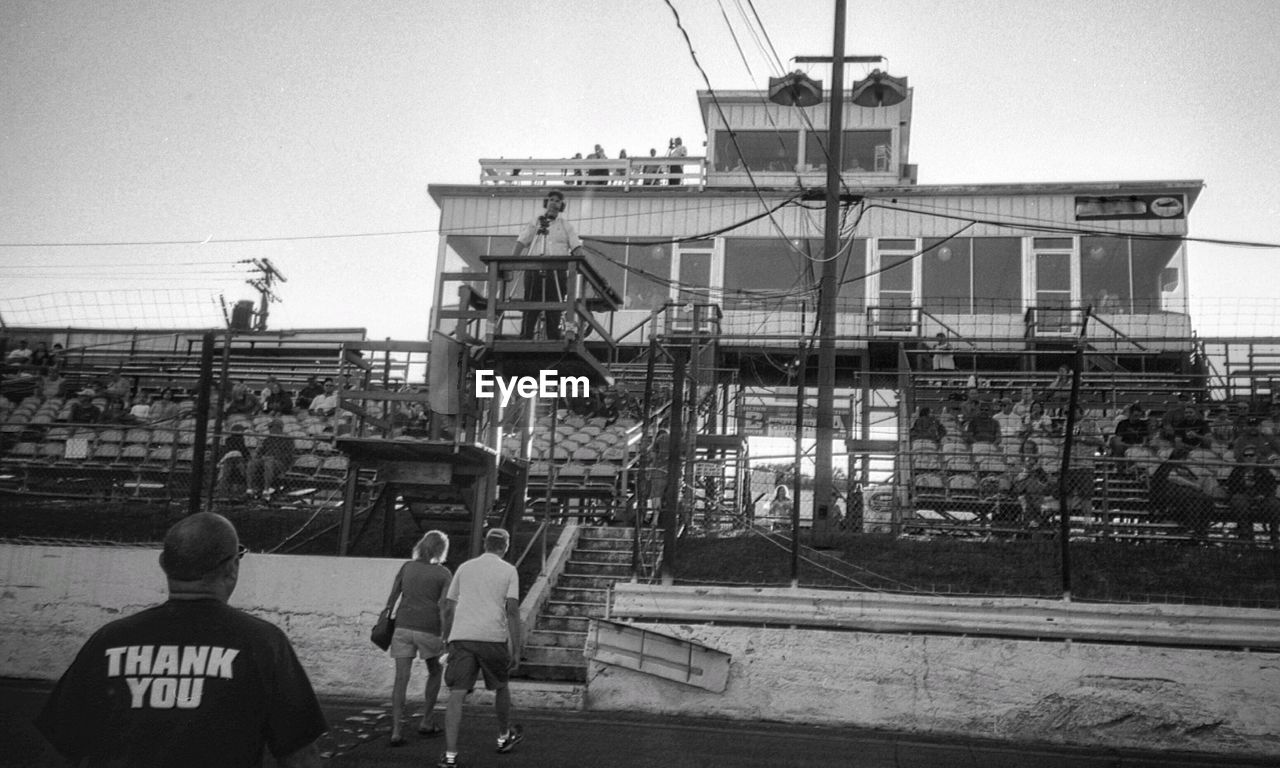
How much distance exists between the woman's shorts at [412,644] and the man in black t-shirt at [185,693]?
17.2 ft

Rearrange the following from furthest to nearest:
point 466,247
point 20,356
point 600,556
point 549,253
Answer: point 466,247, point 20,356, point 600,556, point 549,253

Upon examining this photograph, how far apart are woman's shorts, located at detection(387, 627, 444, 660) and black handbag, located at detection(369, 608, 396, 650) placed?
0.05 meters

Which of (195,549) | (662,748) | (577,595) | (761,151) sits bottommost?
(662,748)

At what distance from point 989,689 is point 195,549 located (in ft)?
24.2

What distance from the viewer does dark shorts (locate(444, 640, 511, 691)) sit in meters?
7.45

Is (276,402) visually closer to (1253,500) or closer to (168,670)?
(1253,500)

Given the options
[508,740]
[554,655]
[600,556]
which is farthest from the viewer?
[600,556]

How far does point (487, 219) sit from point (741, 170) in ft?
20.2

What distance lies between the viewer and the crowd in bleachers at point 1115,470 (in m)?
10.5

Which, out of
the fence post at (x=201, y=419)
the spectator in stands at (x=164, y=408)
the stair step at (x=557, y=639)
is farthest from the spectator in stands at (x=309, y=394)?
the stair step at (x=557, y=639)

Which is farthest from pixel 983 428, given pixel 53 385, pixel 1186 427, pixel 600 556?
pixel 53 385

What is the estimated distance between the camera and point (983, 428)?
1482cm

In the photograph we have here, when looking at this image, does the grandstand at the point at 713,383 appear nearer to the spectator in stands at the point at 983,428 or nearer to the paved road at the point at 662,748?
the spectator in stands at the point at 983,428

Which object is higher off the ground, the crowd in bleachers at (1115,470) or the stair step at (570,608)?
the crowd in bleachers at (1115,470)
